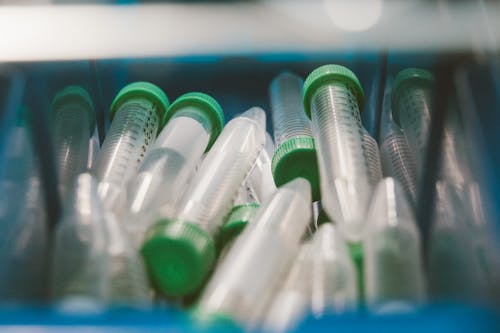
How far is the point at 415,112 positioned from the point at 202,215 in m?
0.41

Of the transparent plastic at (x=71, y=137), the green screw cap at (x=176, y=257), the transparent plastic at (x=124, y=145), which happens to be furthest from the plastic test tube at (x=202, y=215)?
the transparent plastic at (x=71, y=137)

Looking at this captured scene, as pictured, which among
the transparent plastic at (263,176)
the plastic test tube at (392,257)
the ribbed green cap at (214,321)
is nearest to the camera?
the ribbed green cap at (214,321)

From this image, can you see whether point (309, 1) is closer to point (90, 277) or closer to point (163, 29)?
point (163, 29)

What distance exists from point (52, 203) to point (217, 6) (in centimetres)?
38

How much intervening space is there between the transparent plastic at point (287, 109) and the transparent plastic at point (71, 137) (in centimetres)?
37

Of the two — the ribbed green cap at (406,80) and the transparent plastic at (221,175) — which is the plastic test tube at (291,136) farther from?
the ribbed green cap at (406,80)

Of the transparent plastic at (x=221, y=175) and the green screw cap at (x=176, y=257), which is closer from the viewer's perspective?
the green screw cap at (x=176, y=257)

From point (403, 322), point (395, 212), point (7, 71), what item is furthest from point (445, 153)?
point (7, 71)

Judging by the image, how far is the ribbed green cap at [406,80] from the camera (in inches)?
46.8

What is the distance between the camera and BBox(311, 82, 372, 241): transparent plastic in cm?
102

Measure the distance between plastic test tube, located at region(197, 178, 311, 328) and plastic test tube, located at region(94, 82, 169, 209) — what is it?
0.24 metres

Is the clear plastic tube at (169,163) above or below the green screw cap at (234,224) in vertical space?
above

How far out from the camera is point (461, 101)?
1.06 metres

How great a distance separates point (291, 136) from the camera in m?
1.32
